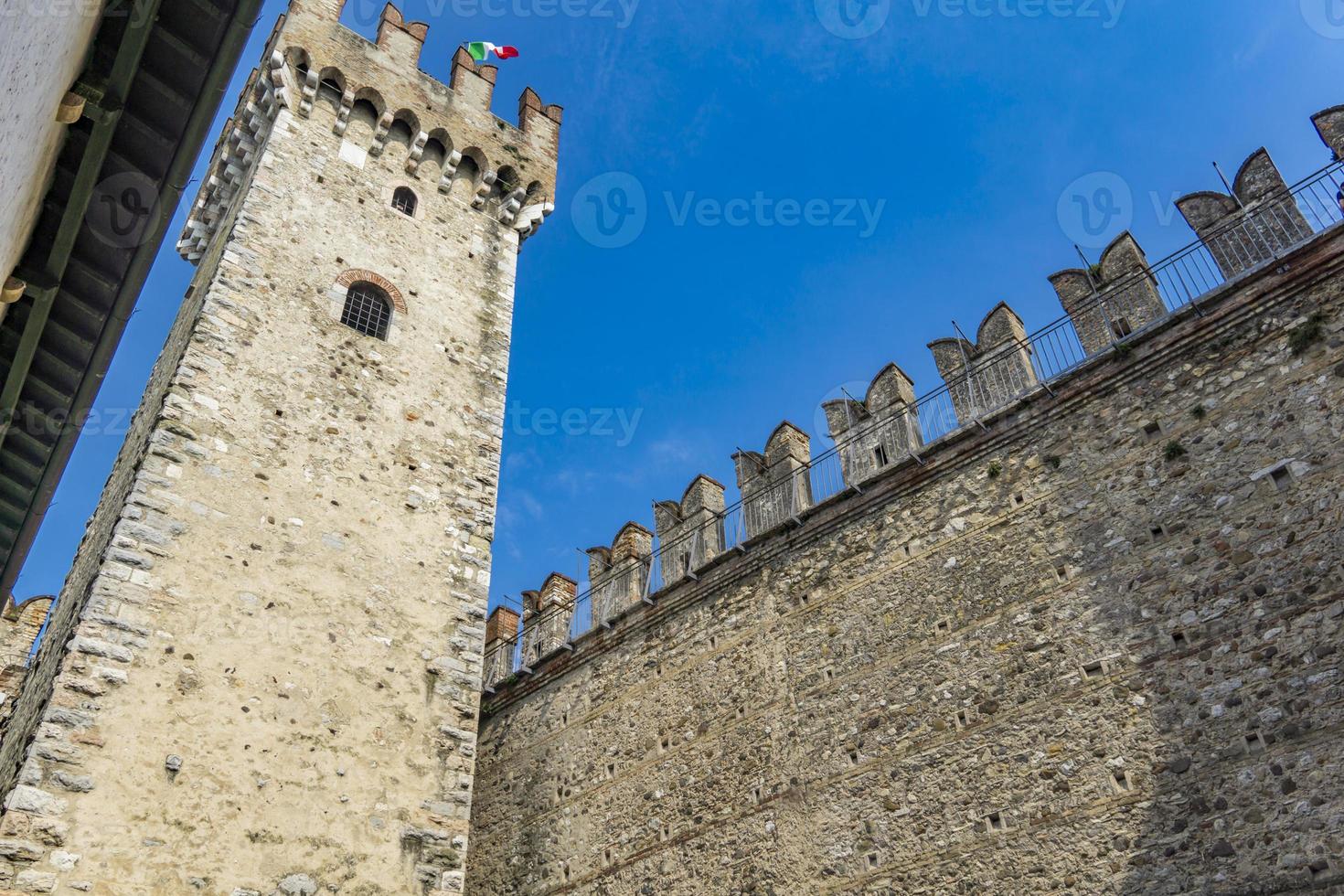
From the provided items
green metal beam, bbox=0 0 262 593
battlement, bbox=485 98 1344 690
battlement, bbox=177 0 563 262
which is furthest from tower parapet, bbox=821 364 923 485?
green metal beam, bbox=0 0 262 593

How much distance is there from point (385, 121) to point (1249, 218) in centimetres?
997

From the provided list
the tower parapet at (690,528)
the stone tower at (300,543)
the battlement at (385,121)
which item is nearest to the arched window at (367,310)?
the stone tower at (300,543)

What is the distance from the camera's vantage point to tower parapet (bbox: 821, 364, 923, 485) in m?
10.2

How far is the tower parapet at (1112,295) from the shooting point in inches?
356

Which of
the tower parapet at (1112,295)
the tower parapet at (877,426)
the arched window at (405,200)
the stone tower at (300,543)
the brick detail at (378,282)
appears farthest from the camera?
the arched window at (405,200)

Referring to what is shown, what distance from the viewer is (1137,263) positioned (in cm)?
931

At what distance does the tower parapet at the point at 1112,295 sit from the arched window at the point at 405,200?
771 centimetres

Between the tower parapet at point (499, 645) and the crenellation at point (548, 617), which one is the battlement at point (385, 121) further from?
the tower parapet at point (499, 645)

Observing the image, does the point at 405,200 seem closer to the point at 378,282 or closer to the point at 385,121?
the point at 385,121

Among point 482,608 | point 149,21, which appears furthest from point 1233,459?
point 149,21

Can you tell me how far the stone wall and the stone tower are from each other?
269cm

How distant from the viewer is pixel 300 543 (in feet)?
29.0

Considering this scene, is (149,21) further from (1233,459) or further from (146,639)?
(1233,459)

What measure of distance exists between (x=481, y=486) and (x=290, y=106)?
5402mm
